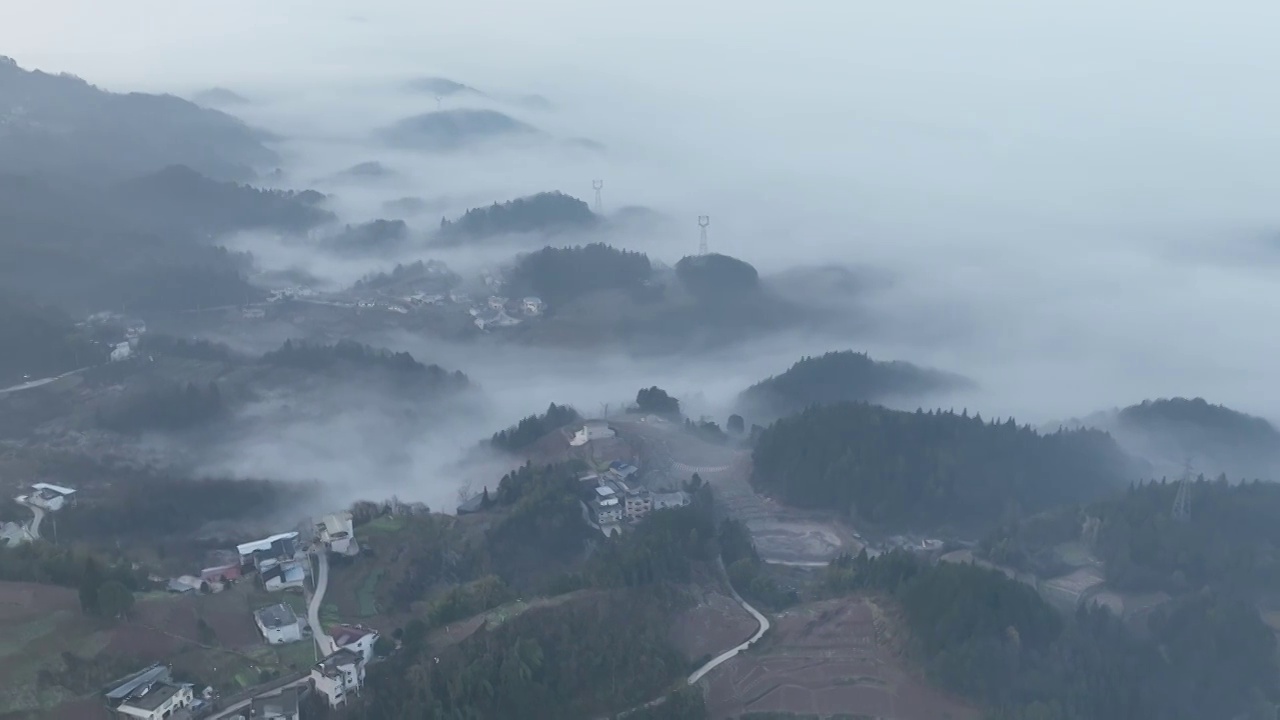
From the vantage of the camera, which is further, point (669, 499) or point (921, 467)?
point (921, 467)

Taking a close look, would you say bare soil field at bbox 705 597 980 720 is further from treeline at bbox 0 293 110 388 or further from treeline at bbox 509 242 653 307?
treeline at bbox 509 242 653 307

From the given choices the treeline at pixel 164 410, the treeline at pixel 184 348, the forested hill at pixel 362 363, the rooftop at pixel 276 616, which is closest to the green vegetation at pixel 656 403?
the forested hill at pixel 362 363

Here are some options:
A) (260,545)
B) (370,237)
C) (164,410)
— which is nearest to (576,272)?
(370,237)

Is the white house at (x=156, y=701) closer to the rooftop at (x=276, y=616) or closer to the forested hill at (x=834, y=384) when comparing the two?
the rooftop at (x=276, y=616)

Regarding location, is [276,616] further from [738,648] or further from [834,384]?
[834,384]

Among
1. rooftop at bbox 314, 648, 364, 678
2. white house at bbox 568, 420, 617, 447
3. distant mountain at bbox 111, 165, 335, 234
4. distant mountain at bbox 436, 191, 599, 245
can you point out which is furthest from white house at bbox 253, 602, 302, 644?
distant mountain at bbox 436, 191, 599, 245

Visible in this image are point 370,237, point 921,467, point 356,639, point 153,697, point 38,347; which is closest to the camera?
point 153,697

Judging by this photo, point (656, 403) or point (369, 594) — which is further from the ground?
point (656, 403)
